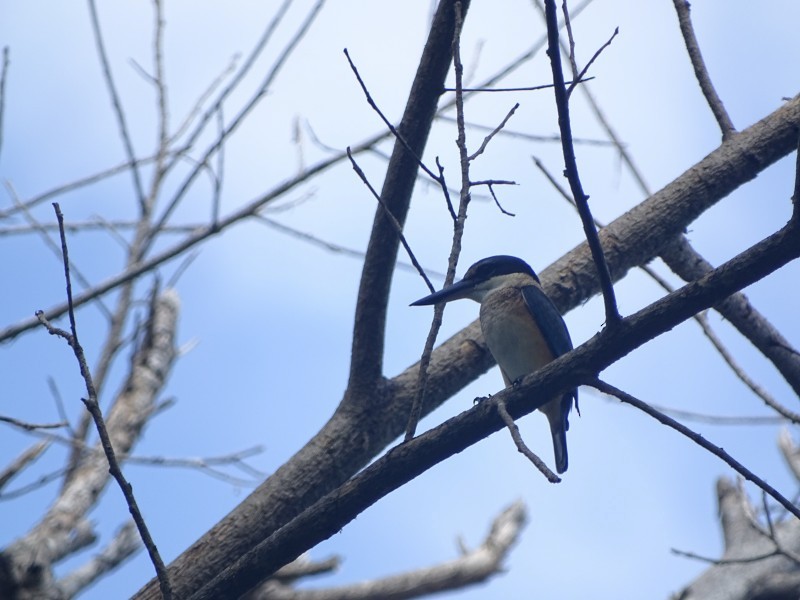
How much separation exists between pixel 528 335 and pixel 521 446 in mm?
2164

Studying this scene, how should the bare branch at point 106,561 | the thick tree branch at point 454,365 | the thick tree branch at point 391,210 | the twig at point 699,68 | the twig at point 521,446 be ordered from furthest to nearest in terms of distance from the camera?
the bare branch at point 106,561, the twig at point 699,68, the thick tree branch at point 391,210, the thick tree branch at point 454,365, the twig at point 521,446

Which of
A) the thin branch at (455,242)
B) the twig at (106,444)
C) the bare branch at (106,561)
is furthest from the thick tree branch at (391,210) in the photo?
the bare branch at (106,561)

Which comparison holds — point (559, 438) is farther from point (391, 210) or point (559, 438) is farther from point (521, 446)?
point (521, 446)

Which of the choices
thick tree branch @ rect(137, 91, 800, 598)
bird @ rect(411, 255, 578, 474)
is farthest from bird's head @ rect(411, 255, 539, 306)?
thick tree branch @ rect(137, 91, 800, 598)

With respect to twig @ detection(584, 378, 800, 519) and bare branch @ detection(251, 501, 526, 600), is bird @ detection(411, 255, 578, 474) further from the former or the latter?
bare branch @ detection(251, 501, 526, 600)

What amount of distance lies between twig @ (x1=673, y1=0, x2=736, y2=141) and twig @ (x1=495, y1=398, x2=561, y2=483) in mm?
2299

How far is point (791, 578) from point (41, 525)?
166 inches

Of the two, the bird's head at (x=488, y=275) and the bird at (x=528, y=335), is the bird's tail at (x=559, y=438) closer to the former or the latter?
the bird at (x=528, y=335)

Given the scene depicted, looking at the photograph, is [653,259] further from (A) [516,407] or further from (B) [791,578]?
(A) [516,407]

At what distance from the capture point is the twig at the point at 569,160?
229cm

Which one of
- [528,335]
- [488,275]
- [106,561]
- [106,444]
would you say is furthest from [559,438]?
[106,561]

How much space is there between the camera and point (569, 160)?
2.38 meters

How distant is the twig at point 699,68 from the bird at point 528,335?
113 centimetres

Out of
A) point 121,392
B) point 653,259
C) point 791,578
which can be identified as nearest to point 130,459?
point 121,392
